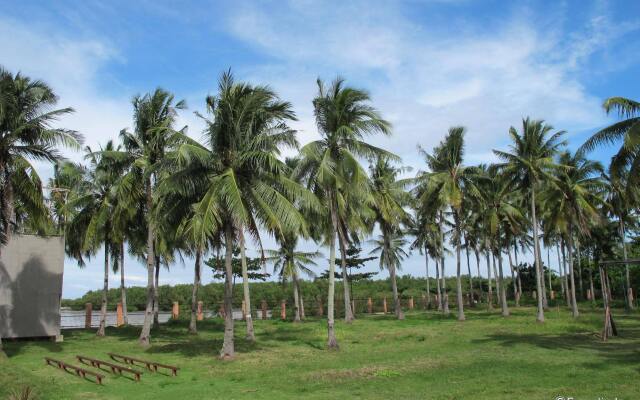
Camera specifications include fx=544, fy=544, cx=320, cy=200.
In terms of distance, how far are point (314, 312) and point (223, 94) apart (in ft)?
97.0

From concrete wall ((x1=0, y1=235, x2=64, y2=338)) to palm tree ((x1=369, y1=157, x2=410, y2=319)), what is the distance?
723 inches

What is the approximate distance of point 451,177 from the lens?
3281cm

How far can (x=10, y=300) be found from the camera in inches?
941

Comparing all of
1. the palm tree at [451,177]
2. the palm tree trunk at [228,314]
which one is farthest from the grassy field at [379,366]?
the palm tree at [451,177]

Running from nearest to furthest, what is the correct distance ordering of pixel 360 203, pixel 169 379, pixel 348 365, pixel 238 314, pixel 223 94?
pixel 169 379 → pixel 348 365 → pixel 223 94 → pixel 360 203 → pixel 238 314

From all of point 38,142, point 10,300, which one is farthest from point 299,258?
point 38,142

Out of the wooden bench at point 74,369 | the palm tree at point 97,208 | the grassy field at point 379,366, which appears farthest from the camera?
the palm tree at point 97,208

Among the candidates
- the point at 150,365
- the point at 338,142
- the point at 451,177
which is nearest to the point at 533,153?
the point at 451,177

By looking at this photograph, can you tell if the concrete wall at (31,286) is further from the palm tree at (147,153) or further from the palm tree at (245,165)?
→ the palm tree at (245,165)

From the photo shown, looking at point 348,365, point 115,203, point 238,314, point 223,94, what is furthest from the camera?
point 238,314

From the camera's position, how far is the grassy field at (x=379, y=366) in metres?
12.2

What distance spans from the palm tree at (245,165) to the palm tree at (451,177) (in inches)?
570

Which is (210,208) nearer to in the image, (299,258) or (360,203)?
(360,203)

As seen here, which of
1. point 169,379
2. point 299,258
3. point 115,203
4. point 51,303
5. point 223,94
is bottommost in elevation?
point 169,379
